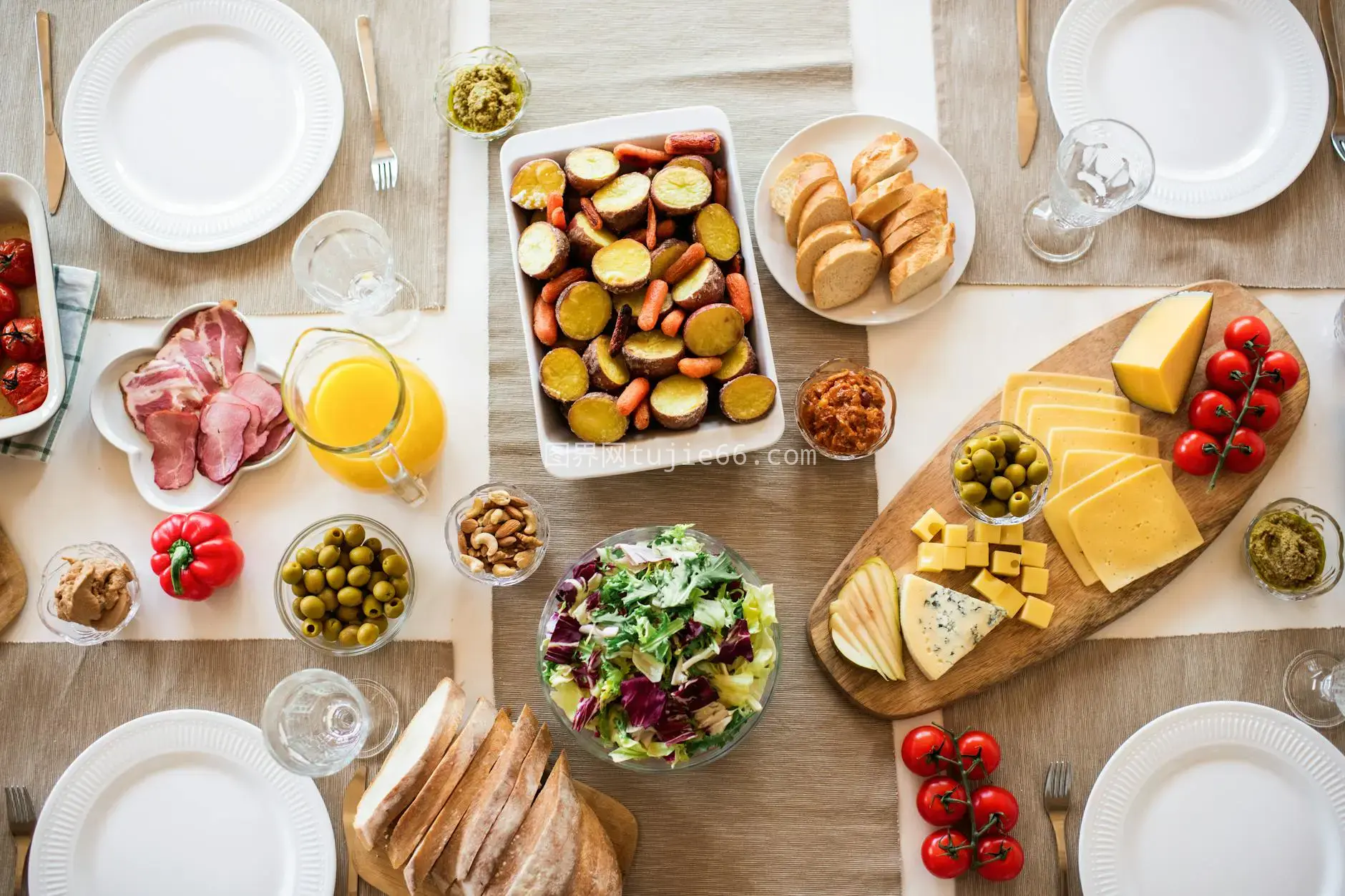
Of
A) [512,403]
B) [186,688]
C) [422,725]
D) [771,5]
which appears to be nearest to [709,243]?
[512,403]

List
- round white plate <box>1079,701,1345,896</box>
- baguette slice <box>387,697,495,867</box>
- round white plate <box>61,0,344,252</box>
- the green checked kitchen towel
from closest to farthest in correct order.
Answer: baguette slice <box>387,697,495,867</box> → round white plate <box>1079,701,1345,896</box> → the green checked kitchen towel → round white plate <box>61,0,344,252</box>

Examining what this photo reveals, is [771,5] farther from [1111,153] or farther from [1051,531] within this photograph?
[1051,531]

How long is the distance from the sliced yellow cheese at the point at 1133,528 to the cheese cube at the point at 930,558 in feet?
1.06

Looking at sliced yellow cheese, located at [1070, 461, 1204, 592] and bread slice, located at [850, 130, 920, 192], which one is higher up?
bread slice, located at [850, 130, 920, 192]

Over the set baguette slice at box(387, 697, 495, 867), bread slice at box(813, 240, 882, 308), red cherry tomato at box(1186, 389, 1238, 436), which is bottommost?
baguette slice at box(387, 697, 495, 867)

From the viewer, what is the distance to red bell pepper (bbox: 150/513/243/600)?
2.21m

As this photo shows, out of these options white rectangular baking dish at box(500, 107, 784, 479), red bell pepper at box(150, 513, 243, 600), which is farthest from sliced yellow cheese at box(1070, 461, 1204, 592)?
red bell pepper at box(150, 513, 243, 600)

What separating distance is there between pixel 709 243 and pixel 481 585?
98 cm

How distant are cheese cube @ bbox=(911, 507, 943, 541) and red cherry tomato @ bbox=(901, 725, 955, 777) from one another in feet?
1.46

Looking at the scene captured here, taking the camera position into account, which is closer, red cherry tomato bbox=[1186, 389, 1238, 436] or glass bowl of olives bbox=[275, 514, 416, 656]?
glass bowl of olives bbox=[275, 514, 416, 656]

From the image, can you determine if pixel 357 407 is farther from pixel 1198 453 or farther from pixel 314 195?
pixel 1198 453

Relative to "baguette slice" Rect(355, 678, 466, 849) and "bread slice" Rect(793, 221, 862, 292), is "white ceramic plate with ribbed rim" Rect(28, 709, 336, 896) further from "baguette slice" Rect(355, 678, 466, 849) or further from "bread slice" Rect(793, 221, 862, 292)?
"bread slice" Rect(793, 221, 862, 292)

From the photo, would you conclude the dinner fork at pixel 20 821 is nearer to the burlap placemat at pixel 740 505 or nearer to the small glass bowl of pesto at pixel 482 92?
the burlap placemat at pixel 740 505

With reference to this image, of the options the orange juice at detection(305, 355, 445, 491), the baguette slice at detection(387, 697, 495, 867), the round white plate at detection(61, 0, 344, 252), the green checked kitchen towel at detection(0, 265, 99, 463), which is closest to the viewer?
the baguette slice at detection(387, 697, 495, 867)
